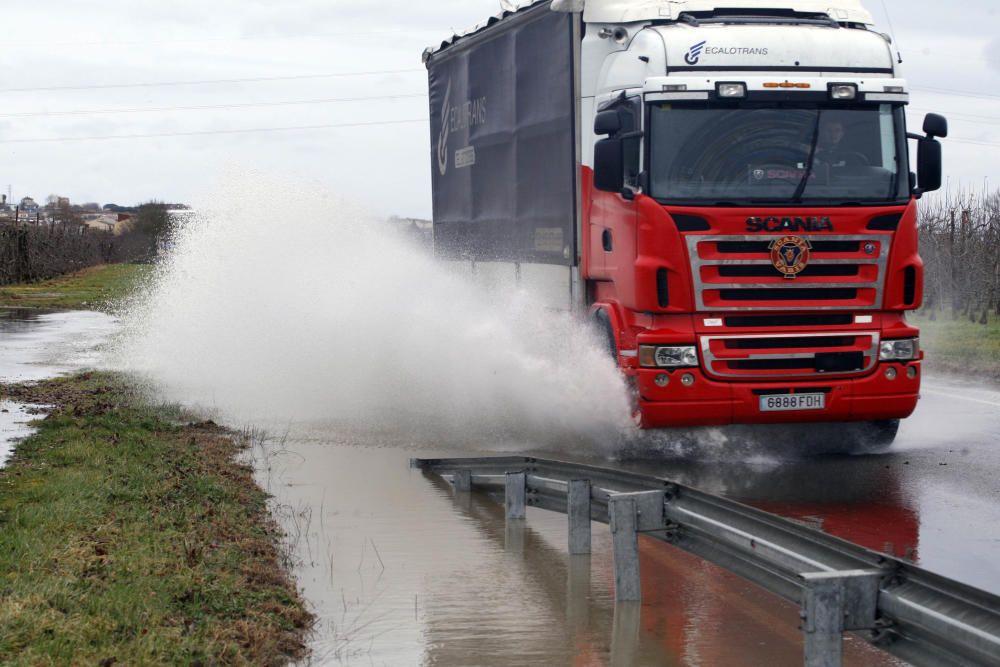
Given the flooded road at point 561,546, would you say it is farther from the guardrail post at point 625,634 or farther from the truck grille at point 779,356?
the truck grille at point 779,356

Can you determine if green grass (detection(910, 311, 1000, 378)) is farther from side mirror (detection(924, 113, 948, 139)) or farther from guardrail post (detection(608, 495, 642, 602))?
guardrail post (detection(608, 495, 642, 602))

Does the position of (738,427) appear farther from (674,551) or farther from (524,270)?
(674,551)

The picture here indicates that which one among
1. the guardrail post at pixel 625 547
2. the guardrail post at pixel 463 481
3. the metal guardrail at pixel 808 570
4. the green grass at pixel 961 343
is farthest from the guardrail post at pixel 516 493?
the green grass at pixel 961 343

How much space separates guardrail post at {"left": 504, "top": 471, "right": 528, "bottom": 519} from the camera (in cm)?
929

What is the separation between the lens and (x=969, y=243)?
3194 centimetres

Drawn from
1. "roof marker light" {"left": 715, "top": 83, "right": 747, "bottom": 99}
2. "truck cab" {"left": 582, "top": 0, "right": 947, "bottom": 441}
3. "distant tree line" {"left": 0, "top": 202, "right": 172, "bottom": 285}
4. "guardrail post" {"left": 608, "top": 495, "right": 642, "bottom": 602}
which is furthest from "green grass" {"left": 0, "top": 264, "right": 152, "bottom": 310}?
"guardrail post" {"left": 608, "top": 495, "right": 642, "bottom": 602}

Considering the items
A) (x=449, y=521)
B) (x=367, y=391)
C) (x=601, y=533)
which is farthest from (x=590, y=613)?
(x=367, y=391)

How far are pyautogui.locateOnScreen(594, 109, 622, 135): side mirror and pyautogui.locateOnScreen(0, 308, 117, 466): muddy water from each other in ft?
19.1

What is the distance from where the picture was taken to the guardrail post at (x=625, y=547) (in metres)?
6.98

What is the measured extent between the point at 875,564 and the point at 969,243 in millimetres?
28618

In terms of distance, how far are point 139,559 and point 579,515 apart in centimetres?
256

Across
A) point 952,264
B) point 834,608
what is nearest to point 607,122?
point 834,608

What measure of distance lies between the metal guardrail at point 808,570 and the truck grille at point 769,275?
9.93 ft

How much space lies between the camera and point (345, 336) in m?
18.1
